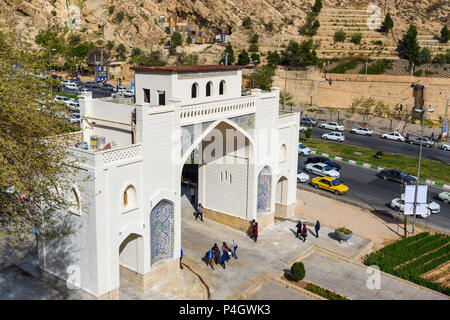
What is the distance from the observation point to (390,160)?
41.3 metres

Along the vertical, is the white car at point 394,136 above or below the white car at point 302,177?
above

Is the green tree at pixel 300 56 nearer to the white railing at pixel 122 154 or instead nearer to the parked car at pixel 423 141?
the parked car at pixel 423 141

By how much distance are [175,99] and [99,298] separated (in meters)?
8.02

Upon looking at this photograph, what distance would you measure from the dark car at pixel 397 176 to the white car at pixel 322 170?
Answer: 3.60 meters

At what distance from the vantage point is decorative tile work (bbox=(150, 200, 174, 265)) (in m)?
19.1

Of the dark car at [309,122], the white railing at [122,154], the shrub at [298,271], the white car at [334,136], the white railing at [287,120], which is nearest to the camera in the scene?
the white railing at [122,154]

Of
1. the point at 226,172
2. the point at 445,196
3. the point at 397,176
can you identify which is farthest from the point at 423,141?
the point at 226,172

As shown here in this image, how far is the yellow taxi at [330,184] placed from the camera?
106 ft

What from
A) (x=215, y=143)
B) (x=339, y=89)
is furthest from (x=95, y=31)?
(x=215, y=143)

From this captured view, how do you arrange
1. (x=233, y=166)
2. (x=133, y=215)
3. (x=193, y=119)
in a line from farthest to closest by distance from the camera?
1. (x=233, y=166)
2. (x=193, y=119)
3. (x=133, y=215)

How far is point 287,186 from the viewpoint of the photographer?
27.1 metres

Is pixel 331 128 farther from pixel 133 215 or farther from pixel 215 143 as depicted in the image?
pixel 133 215

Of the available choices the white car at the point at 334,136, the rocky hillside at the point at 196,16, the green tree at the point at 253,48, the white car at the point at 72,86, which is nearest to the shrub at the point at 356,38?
the rocky hillside at the point at 196,16

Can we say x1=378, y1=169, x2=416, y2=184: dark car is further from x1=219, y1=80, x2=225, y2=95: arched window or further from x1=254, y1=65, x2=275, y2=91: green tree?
A: x1=254, y1=65, x2=275, y2=91: green tree
